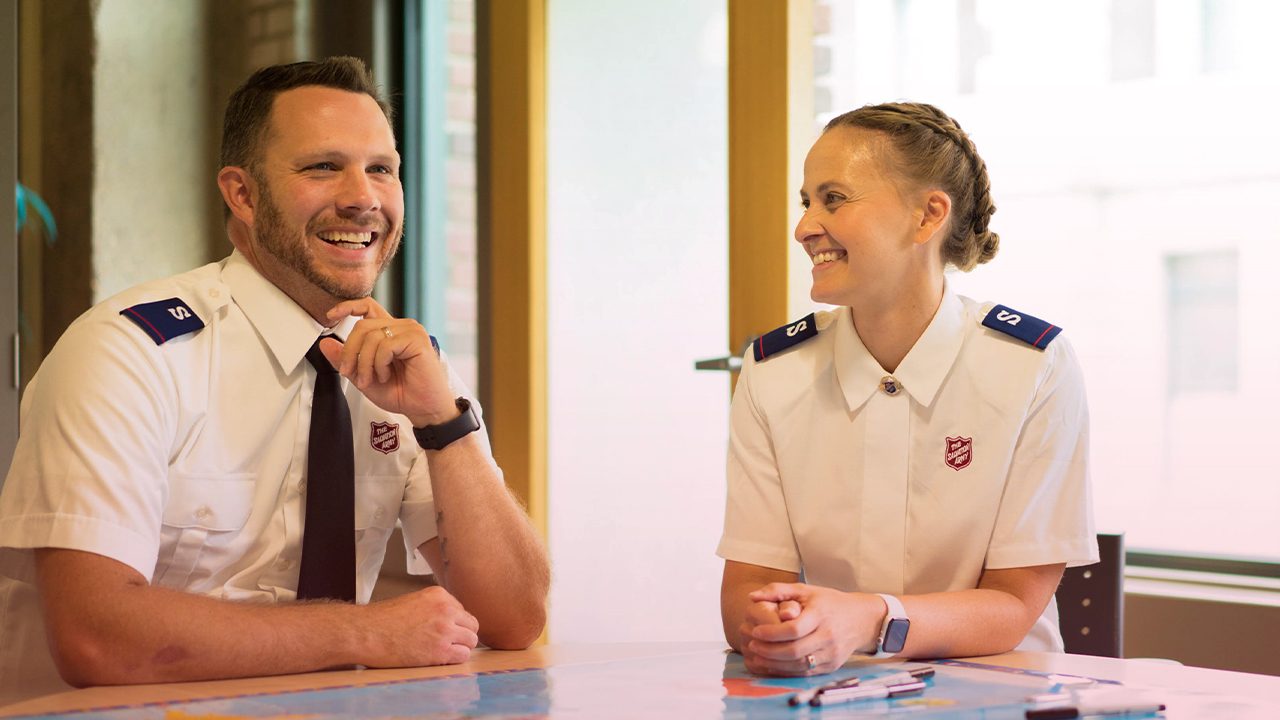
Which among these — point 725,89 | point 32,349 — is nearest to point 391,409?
point 725,89

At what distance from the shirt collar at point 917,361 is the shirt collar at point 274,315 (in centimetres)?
74

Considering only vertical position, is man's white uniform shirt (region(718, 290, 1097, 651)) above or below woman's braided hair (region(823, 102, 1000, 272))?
below

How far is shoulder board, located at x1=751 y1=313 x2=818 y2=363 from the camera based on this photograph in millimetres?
1679

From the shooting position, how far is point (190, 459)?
4.70ft

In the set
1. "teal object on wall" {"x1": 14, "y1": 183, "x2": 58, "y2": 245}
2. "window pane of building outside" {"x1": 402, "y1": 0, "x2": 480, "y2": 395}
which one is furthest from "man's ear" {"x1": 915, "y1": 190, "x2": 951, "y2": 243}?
"teal object on wall" {"x1": 14, "y1": 183, "x2": 58, "y2": 245}

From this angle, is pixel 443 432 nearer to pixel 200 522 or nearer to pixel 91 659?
pixel 200 522

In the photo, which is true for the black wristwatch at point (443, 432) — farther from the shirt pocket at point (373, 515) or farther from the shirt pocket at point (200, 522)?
the shirt pocket at point (200, 522)

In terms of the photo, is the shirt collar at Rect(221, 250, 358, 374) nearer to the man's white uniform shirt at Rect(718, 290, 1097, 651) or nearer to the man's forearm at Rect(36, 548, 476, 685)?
the man's forearm at Rect(36, 548, 476, 685)

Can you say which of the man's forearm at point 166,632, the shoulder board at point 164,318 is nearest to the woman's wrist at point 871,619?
the man's forearm at point 166,632

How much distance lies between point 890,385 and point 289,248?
0.87 m

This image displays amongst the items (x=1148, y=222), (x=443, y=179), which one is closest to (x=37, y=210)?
(x=443, y=179)

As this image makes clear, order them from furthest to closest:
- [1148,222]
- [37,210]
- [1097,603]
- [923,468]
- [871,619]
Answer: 1. [37,210]
2. [1148,222]
3. [1097,603]
4. [923,468]
5. [871,619]

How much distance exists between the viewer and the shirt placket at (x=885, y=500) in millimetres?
1519

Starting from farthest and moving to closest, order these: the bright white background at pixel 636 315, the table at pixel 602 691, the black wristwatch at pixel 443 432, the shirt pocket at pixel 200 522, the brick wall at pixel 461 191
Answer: the brick wall at pixel 461 191 < the bright white background at pixel 636 315 < the black wristwatch at pixel 443 432 < the shirt pocket at pixel 200 522 < the table at pixel 602 691
